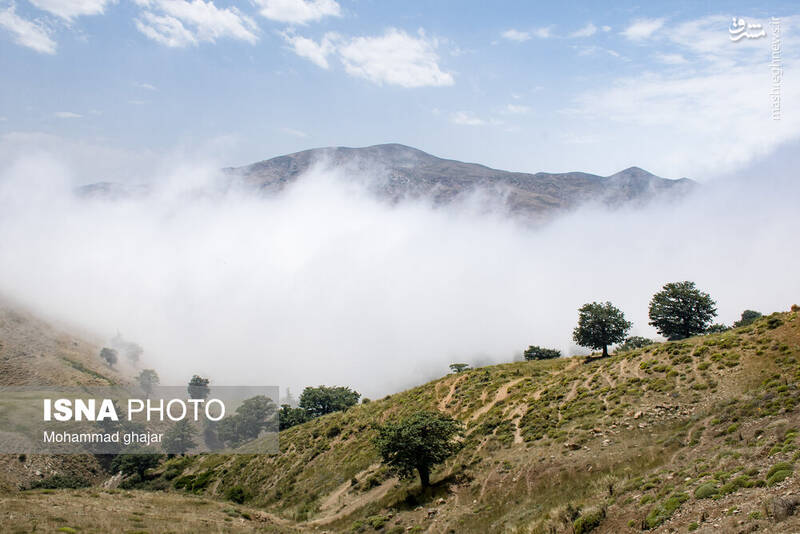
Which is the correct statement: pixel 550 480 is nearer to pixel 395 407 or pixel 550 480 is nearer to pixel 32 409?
pixel 395 407

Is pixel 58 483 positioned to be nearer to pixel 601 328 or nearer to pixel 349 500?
pixel 349 500

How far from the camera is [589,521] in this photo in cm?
2239

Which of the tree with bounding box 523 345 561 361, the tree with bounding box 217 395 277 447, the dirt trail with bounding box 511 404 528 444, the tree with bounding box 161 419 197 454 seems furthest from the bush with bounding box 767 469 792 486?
the tree with bounding box 217 395 277 447

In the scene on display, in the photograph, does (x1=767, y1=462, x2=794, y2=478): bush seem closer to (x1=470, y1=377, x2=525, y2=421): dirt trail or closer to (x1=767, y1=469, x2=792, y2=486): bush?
Result: (x1=767, y1=469, x2=792, y2=486): bush

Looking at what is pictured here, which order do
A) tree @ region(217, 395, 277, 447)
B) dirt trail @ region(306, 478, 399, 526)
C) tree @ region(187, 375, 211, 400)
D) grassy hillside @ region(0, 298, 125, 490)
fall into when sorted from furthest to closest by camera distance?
tree @ region(187, 375, 211, 400) < tree @ region(217, 395, 277, 447) < grassy hillside @ region(0, 298, 125, 490) < dirt trail @ region(306, 478, 399, 526)

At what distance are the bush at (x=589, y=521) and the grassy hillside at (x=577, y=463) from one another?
61 millimetres

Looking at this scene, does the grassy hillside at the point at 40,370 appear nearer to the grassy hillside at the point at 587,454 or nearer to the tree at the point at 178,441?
the tree at the point at 178,441

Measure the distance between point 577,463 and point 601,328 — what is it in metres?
43.0

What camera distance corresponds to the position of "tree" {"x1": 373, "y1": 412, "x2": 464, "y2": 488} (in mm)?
39656

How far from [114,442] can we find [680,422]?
116889 mm

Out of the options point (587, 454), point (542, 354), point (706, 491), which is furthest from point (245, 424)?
point (706, 491)

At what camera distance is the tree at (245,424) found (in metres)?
126

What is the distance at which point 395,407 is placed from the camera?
6644 cm

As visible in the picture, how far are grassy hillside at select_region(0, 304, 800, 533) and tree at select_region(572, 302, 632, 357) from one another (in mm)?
10716
